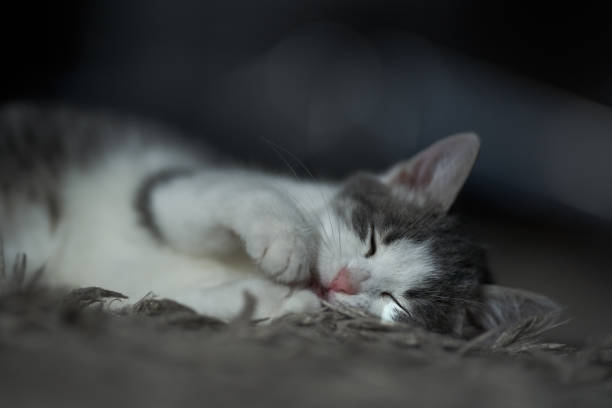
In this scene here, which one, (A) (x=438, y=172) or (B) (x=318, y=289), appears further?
(A) (x=438, y=172)

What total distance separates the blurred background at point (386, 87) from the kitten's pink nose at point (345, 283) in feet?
3.01

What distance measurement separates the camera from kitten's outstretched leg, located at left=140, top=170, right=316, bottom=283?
38.4 inches

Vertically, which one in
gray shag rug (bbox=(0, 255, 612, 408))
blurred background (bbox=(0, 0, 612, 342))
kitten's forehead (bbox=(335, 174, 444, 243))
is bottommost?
gray shag rug (bbox=(0, 255, 612, 408))

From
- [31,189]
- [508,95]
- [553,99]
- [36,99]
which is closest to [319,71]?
[508,95]

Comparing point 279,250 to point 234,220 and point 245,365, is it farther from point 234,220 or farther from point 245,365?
point 245,365

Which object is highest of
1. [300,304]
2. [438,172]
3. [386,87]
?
[386,87]

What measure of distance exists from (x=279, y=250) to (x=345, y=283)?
0.17 metres

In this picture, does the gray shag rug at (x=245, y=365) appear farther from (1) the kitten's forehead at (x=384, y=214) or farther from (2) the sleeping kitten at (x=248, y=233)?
(1) the kitten's forehead at (x=384, y=214)

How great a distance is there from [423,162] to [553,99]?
2.84 feet

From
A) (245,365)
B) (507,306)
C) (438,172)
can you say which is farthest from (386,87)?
(245,365)

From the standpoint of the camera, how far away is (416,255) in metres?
1.11

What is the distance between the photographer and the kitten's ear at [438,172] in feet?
3.93

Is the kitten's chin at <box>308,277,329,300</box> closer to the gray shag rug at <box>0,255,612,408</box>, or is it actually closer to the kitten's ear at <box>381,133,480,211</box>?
the gray shag rug at <box>0,255,612,408</box>

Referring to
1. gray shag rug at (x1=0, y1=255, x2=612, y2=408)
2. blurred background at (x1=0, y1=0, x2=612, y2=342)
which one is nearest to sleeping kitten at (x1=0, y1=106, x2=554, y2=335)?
gray shag rug at (x1=0, y1=255, x2=612, y2=408)
